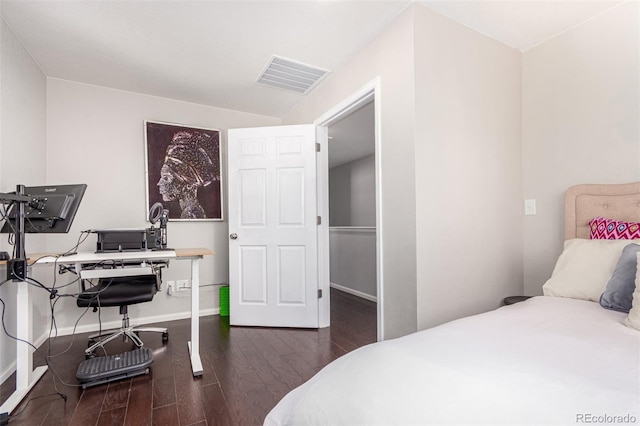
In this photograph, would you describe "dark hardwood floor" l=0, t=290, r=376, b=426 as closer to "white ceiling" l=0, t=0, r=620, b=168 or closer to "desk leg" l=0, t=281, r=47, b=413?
"desk leg" l=0, t=281, r=47, b=413

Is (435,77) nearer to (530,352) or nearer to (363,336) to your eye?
(530,352)

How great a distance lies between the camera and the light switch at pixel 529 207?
7.84 feet

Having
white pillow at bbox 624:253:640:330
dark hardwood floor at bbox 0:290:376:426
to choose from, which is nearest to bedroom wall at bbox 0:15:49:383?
dark hardwood floor at bbox 0:290:376:426

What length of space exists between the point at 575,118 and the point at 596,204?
2.08 feet

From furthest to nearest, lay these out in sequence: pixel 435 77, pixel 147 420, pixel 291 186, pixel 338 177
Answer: pixel 338 177, pixel 291 186, pixel 435 77, pixel 147 420

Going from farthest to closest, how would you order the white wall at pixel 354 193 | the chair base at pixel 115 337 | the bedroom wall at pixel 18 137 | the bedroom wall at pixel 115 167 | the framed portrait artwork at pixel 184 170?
the white wall at pixel 354 193 < the framed portrait artwork at pixel 184 170 < the bedroom wall at pixel 115 167 < the chair base at pixel 115 337 < the bedroom wall at pixel 18 137

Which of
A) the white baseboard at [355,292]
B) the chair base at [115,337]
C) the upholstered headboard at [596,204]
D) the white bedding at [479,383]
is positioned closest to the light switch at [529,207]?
the upholstered headboard at [596,204]

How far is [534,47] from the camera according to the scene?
2385 mm

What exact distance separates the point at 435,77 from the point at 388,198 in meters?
0.86

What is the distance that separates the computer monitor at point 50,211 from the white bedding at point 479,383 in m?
1.66

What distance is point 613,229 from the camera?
186 cm

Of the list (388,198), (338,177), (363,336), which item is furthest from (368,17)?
(338,177)

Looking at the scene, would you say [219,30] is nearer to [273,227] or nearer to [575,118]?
[273,227]

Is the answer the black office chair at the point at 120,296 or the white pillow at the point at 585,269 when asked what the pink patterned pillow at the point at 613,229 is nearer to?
the white pillow at the point at 585,269
